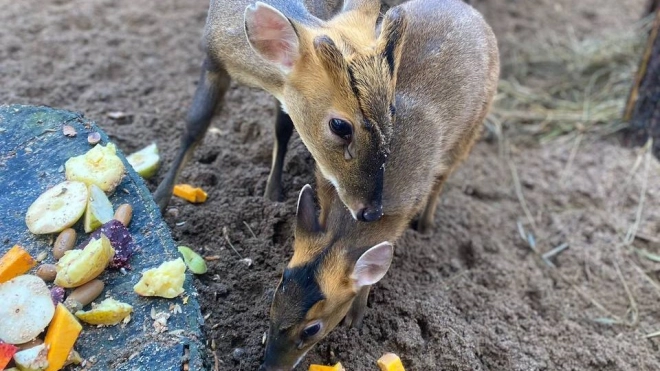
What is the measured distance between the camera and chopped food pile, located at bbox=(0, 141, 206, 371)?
2754mm

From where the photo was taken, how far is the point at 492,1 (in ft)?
26.1

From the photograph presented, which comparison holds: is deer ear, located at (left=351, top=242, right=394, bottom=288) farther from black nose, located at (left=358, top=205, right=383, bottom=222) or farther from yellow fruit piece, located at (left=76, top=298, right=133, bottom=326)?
yellow fruit piece, located at (left=76, top=298, right=133, bottom=326)

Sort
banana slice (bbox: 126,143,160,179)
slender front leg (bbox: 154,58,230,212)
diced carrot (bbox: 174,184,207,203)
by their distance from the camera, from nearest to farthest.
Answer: slender front leg (bbox: 154,58,230,212), diced carrot (bbox: 174,184,207,203), banana slice (bbox: 126,143,160,179)

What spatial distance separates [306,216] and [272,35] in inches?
36.9

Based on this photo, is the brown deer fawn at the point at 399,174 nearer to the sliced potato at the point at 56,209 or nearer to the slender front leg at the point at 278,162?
the slender front leg at the point at 278,162

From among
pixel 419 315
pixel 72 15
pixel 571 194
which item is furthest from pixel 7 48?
pixel 571 194

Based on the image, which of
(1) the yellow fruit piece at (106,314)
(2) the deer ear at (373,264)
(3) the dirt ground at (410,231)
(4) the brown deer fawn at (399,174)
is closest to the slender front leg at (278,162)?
(3) the dirt ground at (410,231)

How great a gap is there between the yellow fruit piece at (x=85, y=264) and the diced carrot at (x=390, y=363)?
1.37 metres

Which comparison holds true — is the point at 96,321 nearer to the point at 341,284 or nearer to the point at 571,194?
the point at 341,284

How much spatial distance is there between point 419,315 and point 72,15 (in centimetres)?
429

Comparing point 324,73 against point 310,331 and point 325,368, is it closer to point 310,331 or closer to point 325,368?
point 310,331

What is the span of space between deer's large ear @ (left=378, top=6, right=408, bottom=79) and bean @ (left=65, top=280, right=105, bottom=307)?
1673 mm

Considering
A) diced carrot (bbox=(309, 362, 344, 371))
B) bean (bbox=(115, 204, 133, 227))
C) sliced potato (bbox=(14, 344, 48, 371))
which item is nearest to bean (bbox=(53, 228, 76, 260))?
bean (bbox=(115, 204, 133, 227))

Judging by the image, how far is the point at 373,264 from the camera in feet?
10.7
